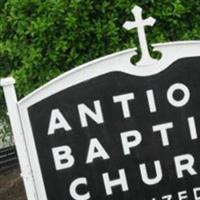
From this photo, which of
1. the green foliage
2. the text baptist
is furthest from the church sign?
the green foliage

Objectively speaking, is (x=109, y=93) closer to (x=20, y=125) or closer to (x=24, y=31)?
(x=20, y=125)

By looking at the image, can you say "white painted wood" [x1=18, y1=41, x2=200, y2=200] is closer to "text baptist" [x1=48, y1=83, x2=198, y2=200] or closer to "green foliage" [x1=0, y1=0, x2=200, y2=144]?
"text baptist" [x1=48, y1=83, x2=198, y2=200]

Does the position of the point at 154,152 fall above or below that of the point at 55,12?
below

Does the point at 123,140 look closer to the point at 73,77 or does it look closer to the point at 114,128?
the point at 114,128

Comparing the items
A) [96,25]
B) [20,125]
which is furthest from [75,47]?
[20,125]

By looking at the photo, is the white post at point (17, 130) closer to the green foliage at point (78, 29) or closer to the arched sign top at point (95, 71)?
the arched sign top at point (95, 71)

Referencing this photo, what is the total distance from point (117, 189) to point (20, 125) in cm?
36

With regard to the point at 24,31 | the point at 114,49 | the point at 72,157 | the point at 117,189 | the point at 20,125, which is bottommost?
the point at 117,189

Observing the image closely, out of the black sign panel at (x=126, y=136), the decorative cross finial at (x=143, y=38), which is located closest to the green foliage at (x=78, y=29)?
the decorative cross finial at (x=143, y=38)

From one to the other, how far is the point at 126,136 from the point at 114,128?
0.05 m

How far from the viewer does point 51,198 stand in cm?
196

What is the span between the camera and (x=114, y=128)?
1.93 m

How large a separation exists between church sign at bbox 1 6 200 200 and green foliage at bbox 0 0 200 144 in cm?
236

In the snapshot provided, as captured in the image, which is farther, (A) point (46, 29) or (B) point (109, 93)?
(A) point (46, 29)
